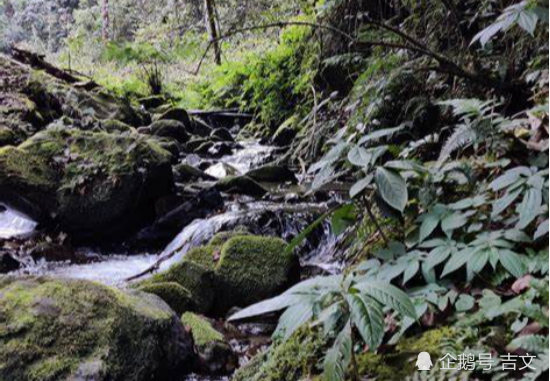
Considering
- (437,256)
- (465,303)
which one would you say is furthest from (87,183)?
(465,303)

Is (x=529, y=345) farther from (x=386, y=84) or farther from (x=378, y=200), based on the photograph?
(x=386, y=84)

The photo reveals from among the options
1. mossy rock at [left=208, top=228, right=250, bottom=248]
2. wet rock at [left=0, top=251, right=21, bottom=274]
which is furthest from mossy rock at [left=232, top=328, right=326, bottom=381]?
wet rock at [left=0, top=251, right=21, bottom=274]

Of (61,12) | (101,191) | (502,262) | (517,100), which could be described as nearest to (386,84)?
(517,100)

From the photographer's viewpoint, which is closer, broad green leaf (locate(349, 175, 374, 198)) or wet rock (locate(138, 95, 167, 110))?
broad green leaf (locate(349, 175, 374, 198))

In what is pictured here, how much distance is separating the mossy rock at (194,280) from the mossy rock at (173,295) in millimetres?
155

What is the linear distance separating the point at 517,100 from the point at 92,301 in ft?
9.29

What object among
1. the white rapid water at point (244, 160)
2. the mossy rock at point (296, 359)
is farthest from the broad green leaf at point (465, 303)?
the white rapid water at point (244, 160)

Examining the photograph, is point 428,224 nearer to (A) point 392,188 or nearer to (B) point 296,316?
(A) point 392,188

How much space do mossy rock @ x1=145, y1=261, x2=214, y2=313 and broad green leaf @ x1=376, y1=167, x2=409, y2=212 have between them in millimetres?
2980

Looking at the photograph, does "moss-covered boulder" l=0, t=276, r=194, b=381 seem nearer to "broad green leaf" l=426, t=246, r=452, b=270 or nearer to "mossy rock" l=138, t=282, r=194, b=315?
"mossy rock" l=138, t=282, r=194, b=315

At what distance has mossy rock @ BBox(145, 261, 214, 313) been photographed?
14.8 ft

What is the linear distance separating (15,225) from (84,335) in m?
5.06

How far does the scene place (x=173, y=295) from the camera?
4.26m

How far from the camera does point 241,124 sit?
14.5m
